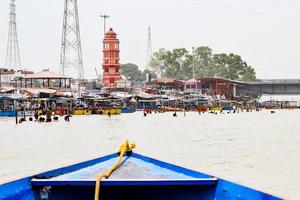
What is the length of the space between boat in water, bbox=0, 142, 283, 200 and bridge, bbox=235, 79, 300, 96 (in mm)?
115517

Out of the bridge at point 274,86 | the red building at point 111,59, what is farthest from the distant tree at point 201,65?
the red building at point 111,59

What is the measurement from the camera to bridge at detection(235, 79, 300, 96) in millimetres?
120625

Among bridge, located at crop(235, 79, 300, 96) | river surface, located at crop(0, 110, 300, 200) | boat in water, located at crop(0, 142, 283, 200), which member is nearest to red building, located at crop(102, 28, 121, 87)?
bridge, located at crop(235, 79, 300, 96)

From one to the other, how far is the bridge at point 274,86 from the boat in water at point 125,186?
4548 inches

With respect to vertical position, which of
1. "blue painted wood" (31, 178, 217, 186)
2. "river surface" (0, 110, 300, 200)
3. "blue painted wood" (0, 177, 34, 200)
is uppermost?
"blue painted wood" (31, 178, 217, 186)

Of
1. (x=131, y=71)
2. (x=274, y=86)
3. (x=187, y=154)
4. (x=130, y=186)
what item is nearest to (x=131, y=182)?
(x=130, y=186)

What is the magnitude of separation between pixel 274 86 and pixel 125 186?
120m

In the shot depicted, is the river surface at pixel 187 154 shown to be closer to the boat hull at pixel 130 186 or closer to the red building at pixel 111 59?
the boat hull at pixel 130 186

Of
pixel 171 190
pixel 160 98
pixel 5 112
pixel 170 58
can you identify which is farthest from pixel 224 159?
pixel 170 58

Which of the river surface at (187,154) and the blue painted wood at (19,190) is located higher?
the blue painted wood at (19,190)

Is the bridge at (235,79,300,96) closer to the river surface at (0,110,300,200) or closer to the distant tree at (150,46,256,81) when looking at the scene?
the distant tree at (150,46,256,81)

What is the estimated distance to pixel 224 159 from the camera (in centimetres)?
2047

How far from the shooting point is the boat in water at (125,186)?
620 cm

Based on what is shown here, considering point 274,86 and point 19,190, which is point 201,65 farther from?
point 19,190
